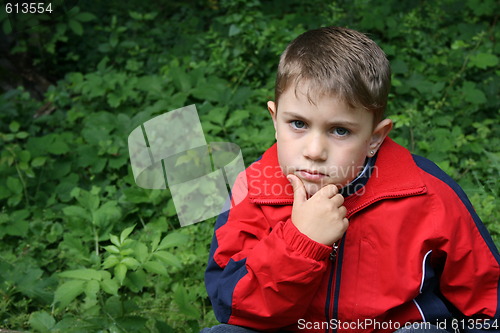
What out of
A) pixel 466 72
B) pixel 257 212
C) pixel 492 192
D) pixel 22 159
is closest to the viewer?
pixel 257 212

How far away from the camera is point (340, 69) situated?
1.74m

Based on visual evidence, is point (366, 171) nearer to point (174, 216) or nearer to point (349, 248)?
point (349, 248)

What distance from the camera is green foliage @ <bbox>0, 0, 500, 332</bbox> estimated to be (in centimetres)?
272

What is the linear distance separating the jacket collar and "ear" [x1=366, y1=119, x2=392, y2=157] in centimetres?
5

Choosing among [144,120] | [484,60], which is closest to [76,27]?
[144,120]

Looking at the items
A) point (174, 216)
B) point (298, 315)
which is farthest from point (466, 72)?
point (298, 315)

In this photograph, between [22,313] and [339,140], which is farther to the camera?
[22,313]

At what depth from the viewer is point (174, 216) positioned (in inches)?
134

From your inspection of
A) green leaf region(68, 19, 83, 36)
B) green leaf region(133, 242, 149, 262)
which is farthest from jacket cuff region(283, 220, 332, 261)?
green leaf region(68, 19, 83, 36)

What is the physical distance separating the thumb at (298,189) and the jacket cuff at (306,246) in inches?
4.6

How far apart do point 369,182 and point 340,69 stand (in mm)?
409

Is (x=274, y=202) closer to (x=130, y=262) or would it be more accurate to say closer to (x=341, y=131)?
(x=341, y=131)

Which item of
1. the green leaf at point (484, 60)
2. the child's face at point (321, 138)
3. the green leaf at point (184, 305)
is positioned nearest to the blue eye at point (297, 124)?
the child's face at point (321, 138)

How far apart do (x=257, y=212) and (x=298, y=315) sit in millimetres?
379
